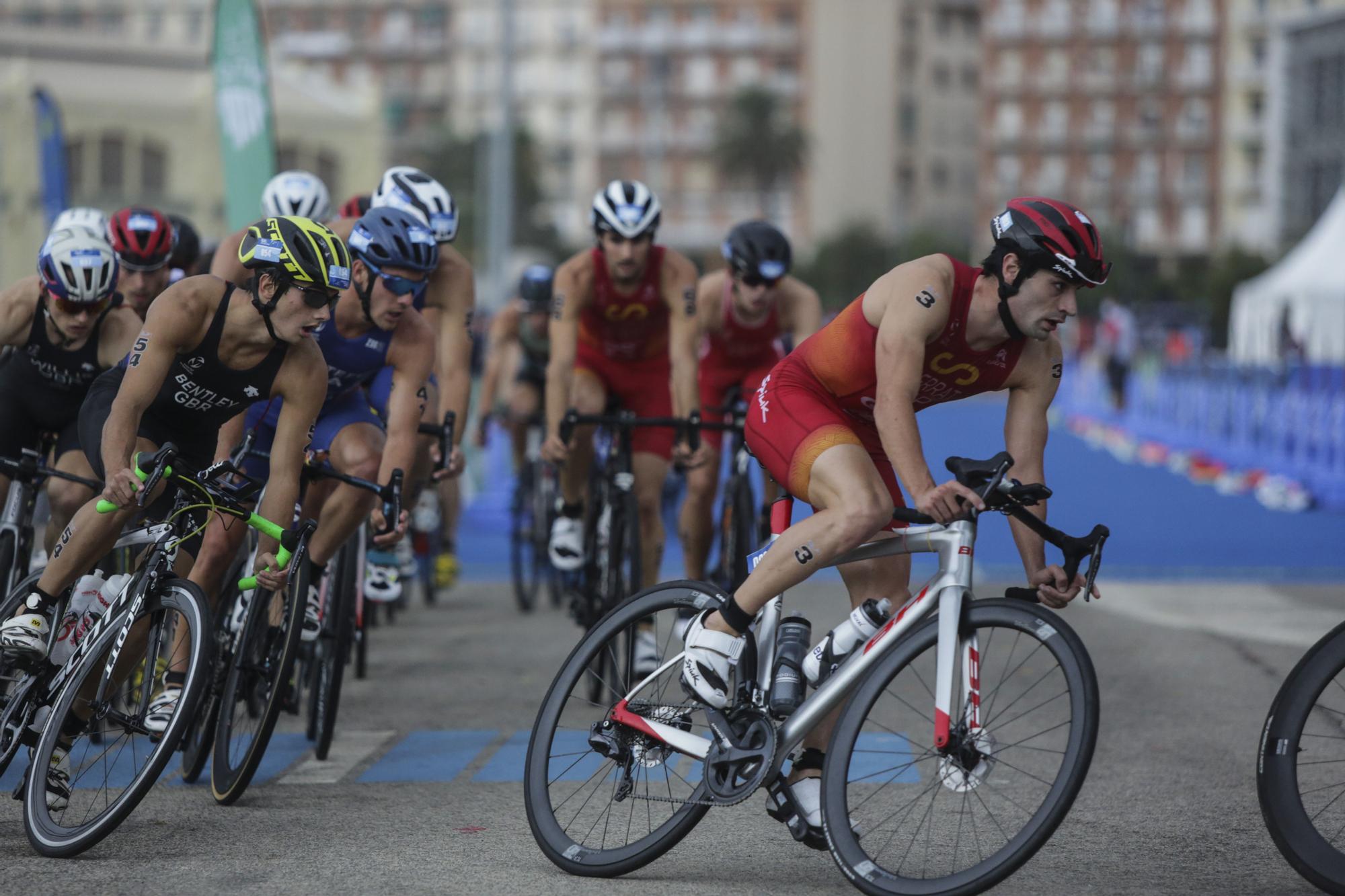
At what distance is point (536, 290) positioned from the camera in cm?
1255

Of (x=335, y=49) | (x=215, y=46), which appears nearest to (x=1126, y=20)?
(x=335, y=49)

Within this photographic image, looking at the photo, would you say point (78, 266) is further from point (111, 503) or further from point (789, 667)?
point (789, 667)

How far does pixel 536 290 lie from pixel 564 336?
4.08 metres

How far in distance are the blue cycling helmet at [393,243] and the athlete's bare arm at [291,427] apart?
93cm

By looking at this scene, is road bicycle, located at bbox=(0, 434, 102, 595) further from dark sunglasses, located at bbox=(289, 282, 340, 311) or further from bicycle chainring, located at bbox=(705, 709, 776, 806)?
bicycle chainring, located at bbox=(705, 709, 776, 806)

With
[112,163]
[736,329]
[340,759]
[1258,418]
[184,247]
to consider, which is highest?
[112,163]

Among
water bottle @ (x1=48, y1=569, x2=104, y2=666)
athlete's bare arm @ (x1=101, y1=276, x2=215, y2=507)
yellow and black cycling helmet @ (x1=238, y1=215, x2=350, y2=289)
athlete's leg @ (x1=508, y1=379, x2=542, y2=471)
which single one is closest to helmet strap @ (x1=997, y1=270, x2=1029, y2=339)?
yellow and black cycling helmet @ (x1=238, y1=215, x2=350, y2=289)

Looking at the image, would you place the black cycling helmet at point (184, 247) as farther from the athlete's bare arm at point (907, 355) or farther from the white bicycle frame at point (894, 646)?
the athlete's bare arm at point (907, 355)

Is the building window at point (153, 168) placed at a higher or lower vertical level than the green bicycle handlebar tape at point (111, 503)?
higher

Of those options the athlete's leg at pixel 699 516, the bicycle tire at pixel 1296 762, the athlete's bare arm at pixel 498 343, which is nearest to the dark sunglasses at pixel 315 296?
the bicycle tire at pixel 1296 762

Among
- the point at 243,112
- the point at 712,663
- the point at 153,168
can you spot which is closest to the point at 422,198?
the point at 712,663

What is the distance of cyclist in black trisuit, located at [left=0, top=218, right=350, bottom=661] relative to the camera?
222 inches

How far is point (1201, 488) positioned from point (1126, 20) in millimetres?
92356

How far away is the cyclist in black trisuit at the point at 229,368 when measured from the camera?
5.64 m
